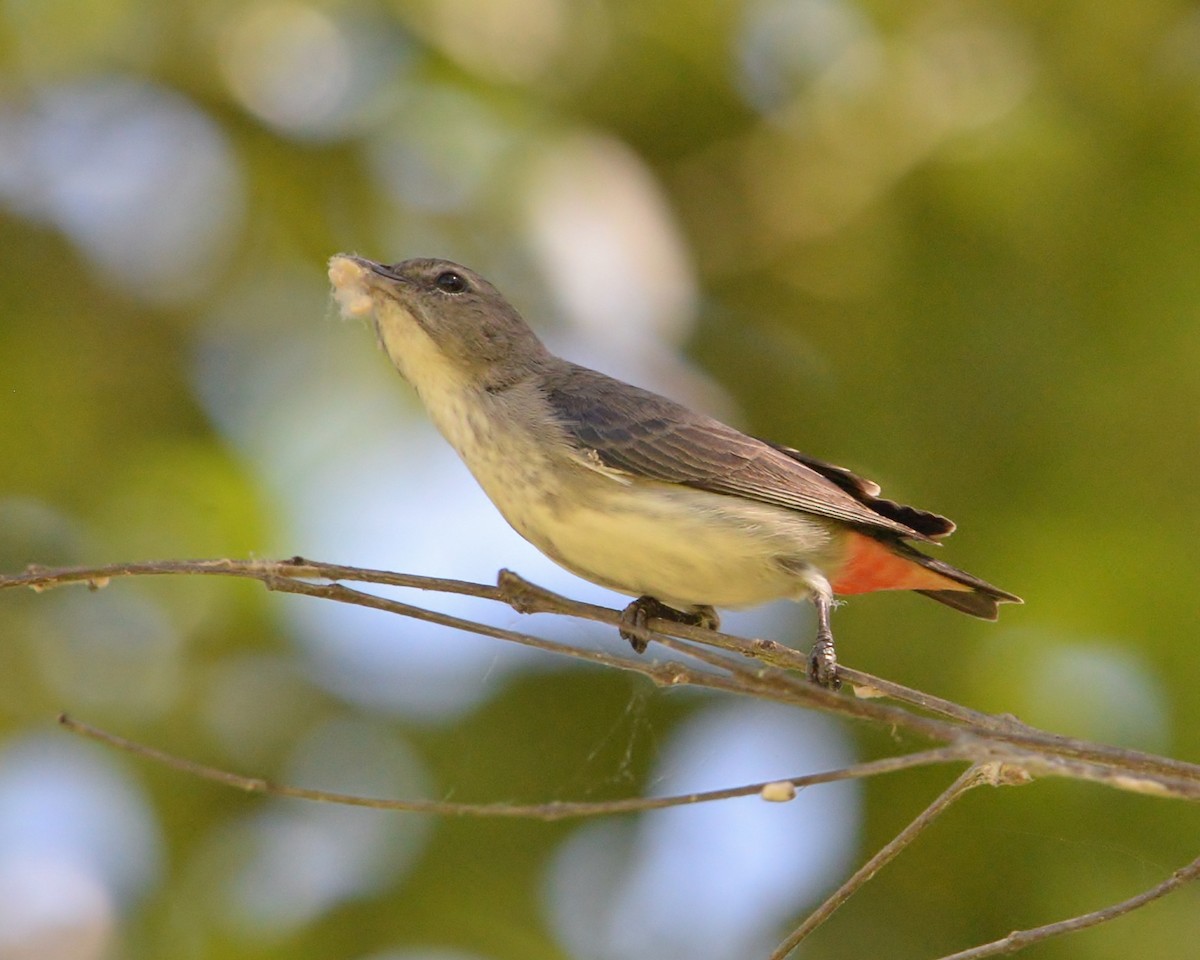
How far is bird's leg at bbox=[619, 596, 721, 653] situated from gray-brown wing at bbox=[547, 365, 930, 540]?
36 centimetres

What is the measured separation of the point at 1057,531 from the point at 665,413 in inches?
78.3

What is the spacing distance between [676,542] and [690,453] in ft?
1.37

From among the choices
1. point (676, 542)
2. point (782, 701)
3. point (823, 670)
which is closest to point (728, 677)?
point (782, 701)

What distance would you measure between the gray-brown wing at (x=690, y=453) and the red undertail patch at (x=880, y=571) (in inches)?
2.7

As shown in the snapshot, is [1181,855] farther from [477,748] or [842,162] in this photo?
[842,162]

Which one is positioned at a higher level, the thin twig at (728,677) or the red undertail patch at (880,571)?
the red undertail patch at (880,571)

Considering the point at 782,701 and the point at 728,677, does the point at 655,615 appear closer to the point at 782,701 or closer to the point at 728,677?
the point at 728,677

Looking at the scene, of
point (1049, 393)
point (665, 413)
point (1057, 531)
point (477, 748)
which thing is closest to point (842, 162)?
point (1049, 393)

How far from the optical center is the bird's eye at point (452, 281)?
475cm

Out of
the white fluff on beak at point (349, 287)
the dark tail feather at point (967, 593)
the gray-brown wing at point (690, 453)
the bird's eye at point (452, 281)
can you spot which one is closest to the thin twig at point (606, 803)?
the gray-brown wing at point (690, 453)

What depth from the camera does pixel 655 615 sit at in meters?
4.19

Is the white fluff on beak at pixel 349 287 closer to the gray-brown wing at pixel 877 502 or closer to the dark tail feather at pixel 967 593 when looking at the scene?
the gray-brown wing at pixel 877 502

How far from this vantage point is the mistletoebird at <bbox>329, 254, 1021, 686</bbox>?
4004 mm

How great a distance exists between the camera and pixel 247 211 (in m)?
6.36
